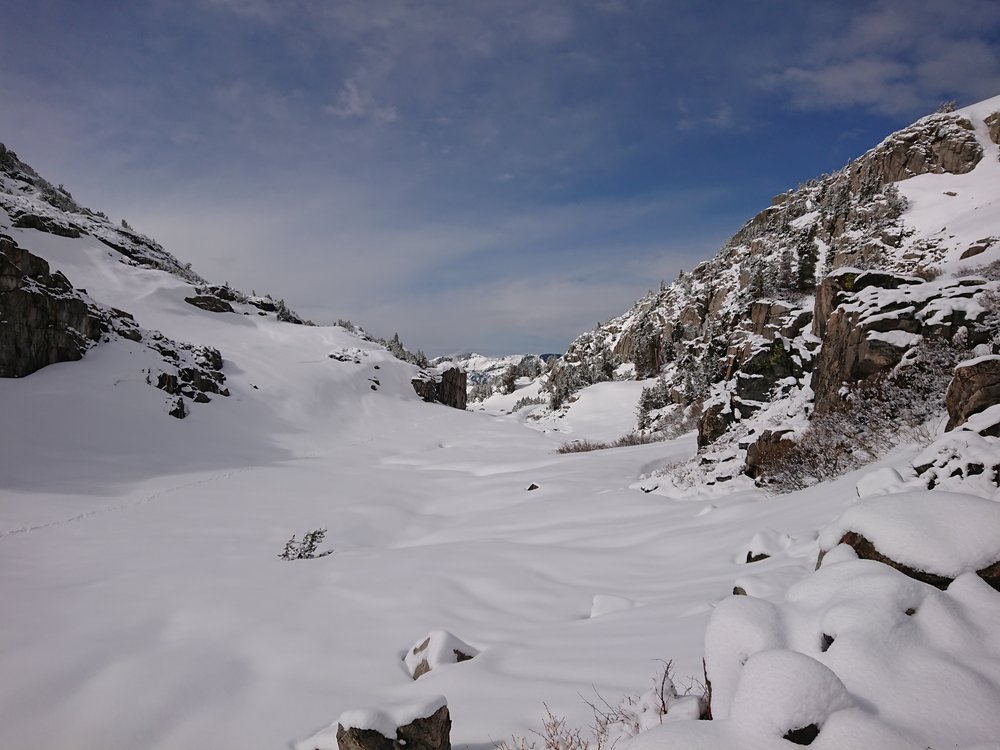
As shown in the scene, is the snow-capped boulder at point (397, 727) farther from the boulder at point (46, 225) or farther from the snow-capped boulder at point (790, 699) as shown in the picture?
the boulder at point (46, 225)

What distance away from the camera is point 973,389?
5.81m

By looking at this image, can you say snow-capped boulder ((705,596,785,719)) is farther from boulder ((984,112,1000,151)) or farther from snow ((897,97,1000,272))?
boulder ((984,112,1000,151))

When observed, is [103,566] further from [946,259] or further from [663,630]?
[946,259]

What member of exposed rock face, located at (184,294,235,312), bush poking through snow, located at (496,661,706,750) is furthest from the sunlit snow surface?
exposed rock face, located at (184,294,235,312)

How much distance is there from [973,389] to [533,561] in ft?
20.1

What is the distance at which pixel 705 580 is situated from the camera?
5.24 metres

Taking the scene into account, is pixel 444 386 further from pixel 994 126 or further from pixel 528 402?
pixel 994 126

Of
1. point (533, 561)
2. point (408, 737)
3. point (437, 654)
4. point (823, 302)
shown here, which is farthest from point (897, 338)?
point (408, 737)

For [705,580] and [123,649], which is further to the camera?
[705,580]

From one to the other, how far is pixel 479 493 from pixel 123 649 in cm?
1076

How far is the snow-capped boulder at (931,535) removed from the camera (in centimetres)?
273

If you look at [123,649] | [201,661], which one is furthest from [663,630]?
[123,649]

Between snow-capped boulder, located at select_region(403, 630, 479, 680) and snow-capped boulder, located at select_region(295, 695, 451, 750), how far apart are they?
1358 mm

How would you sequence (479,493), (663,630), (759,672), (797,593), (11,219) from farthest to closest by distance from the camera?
(11,219)
(479,493)
(663,630)
(797,593)
(759,672)
